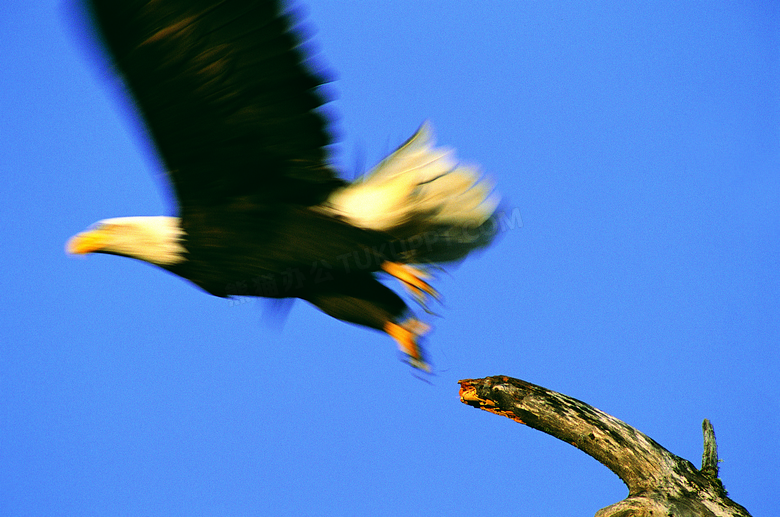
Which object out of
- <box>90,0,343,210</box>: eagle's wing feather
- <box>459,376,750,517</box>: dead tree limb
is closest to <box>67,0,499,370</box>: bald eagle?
<box>90,0,343,210</box>: eagle's wing feather

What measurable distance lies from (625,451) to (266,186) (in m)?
1.15

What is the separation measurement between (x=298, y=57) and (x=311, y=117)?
0.54 feet

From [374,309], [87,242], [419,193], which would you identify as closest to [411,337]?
[374,309]

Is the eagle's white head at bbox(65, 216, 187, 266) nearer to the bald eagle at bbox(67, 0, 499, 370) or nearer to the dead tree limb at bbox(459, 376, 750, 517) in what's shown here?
the bald eagle at bbox(67, 0, 499, 370)

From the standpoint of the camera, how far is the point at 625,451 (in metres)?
1.37

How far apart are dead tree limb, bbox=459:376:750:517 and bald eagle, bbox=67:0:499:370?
1.68 feet

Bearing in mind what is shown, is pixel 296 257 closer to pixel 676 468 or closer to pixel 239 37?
pixel 239 37

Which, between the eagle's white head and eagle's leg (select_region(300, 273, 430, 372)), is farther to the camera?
eagle's leg (select_region(300, 273, 430, 372))

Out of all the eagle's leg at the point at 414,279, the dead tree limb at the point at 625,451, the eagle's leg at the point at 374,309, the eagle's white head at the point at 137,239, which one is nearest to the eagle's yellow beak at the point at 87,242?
the eagle's white head at the point at 137,239

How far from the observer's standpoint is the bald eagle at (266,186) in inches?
48.0

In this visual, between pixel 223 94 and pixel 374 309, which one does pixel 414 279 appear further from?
pixel 223 94

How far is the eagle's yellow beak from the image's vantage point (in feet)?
5.94

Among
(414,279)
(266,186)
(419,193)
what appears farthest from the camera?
(414,279)

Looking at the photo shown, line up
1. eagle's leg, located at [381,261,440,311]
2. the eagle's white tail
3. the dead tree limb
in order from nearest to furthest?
the dead tree limb → the eagle's white tail → eagle's leg, located at [381,261,440,311]
